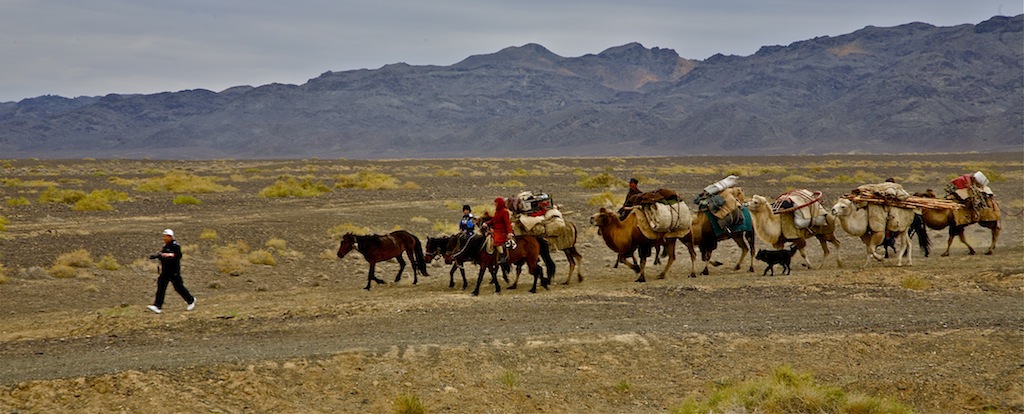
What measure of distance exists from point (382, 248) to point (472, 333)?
20.3 ft

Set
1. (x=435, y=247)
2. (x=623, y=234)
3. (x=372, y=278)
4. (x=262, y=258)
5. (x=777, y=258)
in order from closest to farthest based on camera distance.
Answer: (x=435, y=247), (x=623, y=234), (x=372, y=278), (x=777, y=258), (x=262, y=258)

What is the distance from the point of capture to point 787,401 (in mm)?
10531

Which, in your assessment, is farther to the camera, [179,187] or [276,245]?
[179,187]

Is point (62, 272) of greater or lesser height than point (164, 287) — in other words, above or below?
below

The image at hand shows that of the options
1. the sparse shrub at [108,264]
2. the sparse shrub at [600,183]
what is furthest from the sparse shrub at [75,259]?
the sparse shrub at [600,183]

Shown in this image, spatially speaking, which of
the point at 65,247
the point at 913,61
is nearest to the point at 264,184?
the point at 65,247

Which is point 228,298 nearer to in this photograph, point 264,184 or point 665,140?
point 264,184

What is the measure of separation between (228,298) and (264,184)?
33711 mm

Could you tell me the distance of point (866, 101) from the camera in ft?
556

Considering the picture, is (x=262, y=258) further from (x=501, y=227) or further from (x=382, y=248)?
(x=501, y=227)

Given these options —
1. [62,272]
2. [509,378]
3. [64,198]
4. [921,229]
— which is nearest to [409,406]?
[509,378]

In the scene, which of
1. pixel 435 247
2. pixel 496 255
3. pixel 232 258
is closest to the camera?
pixel 496 255

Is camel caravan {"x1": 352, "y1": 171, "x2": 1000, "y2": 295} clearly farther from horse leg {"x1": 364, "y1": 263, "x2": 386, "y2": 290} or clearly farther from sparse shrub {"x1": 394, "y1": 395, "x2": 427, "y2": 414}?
sparse shrub {"x1": 394, "y1": 395, "x2": 427, "y2": 414}

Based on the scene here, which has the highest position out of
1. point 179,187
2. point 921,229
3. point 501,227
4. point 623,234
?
point 501,227
